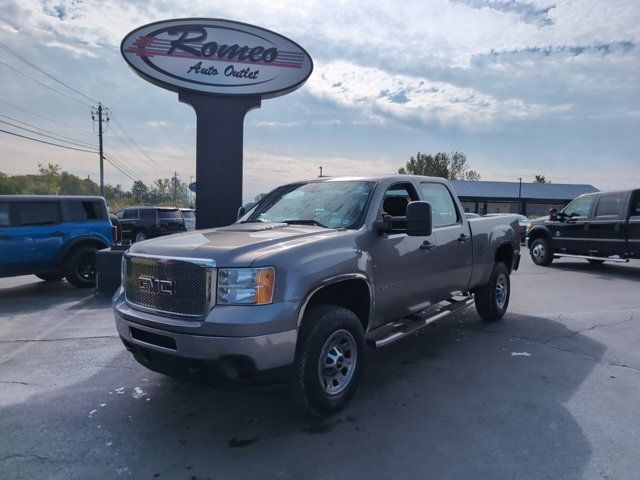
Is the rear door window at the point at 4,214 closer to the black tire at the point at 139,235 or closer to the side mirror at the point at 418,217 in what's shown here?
the side mirror at the point at 418,217

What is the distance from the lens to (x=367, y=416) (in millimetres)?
3547

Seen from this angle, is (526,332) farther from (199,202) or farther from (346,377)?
(199,202)

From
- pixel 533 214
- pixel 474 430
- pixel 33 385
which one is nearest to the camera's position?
pixel 474 430

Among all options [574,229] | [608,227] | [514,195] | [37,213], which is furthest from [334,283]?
[514,195]

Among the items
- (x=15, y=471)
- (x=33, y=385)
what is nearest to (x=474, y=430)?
(x=15, y=471)

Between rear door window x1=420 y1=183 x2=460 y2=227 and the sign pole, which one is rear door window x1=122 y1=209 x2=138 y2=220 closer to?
the sign pole

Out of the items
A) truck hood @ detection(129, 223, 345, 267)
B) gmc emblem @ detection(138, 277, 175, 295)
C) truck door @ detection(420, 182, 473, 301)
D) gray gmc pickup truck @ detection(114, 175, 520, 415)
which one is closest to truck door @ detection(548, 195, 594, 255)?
truck door @ detection(420, 182, 473, 301)

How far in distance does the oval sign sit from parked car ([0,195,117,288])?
11.2 feet

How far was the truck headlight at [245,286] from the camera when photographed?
9.95ft

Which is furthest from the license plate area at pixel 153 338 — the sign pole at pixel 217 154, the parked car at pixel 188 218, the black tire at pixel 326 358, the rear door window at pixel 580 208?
the parked car at pixel 188 218

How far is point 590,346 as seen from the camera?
17.5ft

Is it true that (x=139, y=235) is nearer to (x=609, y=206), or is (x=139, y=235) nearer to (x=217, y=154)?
(x=217, y=154)

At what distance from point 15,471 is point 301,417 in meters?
1.91

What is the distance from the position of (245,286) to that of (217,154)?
8320 millimetres
